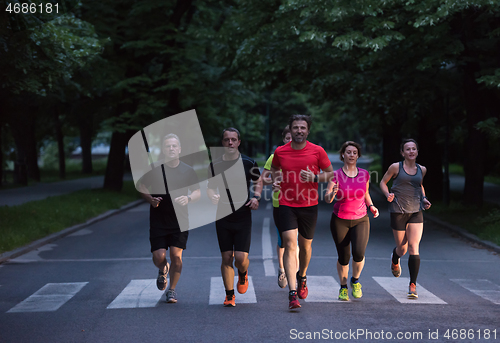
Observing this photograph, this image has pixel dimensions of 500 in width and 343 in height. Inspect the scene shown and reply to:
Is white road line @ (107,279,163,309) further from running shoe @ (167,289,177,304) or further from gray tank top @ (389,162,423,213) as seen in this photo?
gray tank top @ (389,162,423,213)

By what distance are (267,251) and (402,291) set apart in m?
3.97

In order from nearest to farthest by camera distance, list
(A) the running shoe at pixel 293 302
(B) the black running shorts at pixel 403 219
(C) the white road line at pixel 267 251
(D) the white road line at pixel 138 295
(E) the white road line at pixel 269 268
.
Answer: (A) the running shoe at pixel 293 302
(D) the white road line at pixel 138 295
(B) the black running shorts at pixel 403 219
(E) the white road line at pixel 269 268
(C) the white road line at pixel 267 251

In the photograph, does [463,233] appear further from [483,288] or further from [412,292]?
[412,292]

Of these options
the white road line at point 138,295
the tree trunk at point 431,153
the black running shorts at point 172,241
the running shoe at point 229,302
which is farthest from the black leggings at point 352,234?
the tree trunk at point 431,153

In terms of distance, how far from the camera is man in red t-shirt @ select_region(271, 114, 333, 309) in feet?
21.9

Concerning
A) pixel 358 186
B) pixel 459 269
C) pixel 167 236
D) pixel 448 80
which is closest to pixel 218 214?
pixel 167 236

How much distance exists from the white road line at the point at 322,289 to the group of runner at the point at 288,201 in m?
0.26

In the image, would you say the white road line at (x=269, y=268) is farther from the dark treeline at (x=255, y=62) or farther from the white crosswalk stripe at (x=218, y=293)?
the dark treeline at (x=255, y=62)

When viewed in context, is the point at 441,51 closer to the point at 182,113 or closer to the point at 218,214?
the point at 218,214

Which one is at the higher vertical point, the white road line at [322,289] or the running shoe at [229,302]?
the running shoe at [229,302]

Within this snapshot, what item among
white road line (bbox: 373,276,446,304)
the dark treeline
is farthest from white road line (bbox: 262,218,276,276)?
the dark treeline

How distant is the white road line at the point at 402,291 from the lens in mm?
7305

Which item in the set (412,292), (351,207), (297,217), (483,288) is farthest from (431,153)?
(297,217)

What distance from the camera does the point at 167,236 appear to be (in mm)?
7117
